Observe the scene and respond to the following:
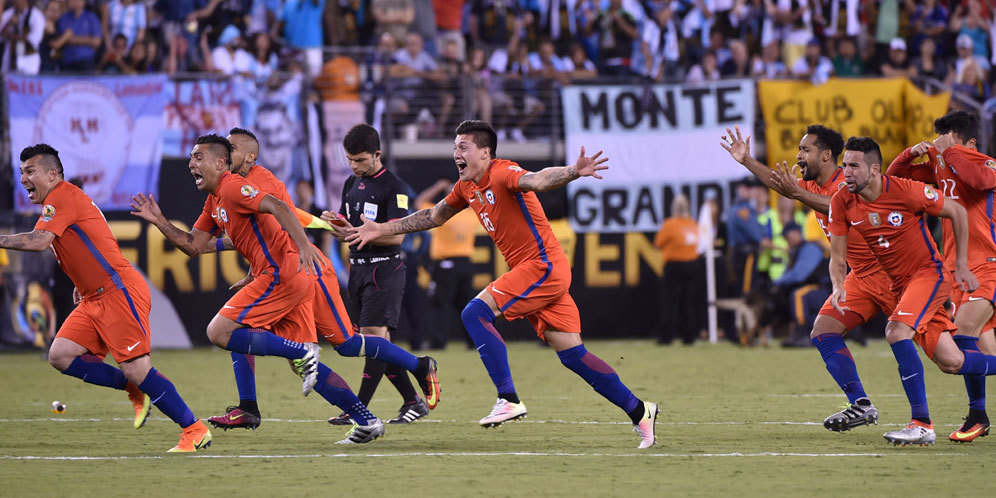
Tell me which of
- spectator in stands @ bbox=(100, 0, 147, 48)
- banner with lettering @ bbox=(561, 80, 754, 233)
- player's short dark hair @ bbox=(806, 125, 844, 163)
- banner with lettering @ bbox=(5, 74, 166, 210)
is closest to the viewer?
player's short dark hair @ bbox=(806, 125, 844, 163)

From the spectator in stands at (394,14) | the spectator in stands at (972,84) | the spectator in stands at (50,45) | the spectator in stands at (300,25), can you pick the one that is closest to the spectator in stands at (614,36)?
the spectator in stands at (394,14)

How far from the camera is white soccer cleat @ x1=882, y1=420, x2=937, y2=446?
28.8ft

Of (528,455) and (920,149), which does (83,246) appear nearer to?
(528,455)

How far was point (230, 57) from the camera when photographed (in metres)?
20.9

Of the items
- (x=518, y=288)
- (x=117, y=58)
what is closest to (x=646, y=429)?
(x=518, y=288)

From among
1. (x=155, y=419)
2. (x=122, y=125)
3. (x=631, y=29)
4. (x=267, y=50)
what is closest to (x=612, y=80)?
Result: (x=631, y=29)

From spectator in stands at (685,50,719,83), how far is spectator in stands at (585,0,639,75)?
1.14 meters

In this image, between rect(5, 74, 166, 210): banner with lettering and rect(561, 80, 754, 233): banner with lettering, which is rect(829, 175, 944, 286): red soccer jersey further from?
rect(5, 74, 166, 210): banner with lettering

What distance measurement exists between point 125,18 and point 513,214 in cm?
1323

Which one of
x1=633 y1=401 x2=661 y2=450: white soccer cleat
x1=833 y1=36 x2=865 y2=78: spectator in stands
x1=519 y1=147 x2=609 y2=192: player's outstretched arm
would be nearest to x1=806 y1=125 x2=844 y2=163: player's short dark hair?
x1=519 y1=147 x2=609 y2=192: player's outstretched arm

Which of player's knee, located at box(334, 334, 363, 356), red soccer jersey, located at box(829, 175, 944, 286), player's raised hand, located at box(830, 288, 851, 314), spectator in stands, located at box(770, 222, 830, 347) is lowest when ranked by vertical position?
spectator in stands, located at box(770, 222, 830, 347)

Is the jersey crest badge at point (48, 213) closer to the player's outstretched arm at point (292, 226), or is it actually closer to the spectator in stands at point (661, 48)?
the player's outstretched arm at point (292, 226)

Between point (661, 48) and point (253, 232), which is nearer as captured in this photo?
point (253, 232)

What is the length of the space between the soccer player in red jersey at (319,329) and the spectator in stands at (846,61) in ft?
49.9
